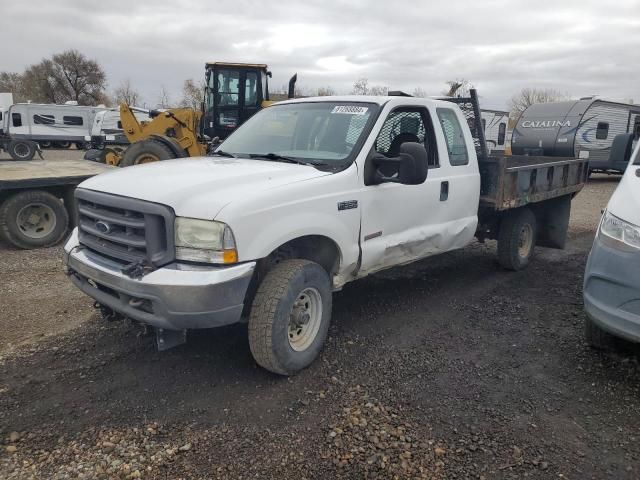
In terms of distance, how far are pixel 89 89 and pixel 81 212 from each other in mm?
60975

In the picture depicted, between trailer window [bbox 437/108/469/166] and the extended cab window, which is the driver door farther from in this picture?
trailer window [bbox 437/108/469/166]

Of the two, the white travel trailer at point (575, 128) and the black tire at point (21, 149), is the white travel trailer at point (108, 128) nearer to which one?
the black tire at point (21, 149)

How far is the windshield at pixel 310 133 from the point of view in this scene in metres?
4.11

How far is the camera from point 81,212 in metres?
3.75

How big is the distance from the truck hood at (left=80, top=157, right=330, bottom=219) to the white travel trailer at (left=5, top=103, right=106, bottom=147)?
97.1 ft

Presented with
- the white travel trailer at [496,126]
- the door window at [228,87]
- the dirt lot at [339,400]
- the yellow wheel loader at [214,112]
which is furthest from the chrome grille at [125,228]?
the white travel trailer at [496,126]

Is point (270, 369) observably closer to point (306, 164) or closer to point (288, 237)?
point (288, 237)

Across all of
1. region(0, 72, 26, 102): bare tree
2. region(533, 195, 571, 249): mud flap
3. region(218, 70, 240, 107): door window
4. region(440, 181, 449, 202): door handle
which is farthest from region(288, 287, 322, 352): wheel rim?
region(0, 72, 26, 102): bare tree

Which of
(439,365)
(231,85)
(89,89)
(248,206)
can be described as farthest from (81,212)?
(89,89)

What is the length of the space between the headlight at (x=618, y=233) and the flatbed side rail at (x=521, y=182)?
1.80 m

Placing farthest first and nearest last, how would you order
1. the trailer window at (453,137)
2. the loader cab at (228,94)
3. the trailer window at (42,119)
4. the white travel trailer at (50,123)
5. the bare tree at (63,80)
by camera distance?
the bare tree at (63,80), the trailer window at (42,119), the white travel trailer at (50,123), the loader cab at (228,94), the trailer window at (453,137)

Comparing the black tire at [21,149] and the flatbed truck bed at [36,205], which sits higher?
the black tire at [21,149]

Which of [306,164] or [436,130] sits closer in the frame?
[306,164]

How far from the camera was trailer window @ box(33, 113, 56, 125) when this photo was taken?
2936 cm
